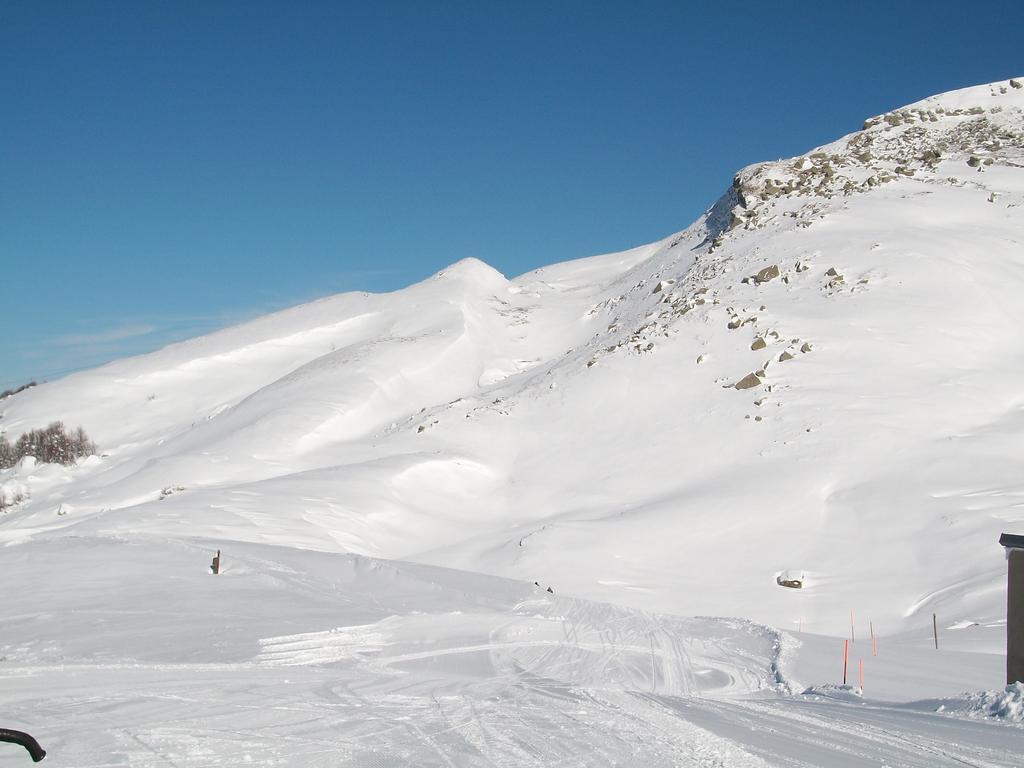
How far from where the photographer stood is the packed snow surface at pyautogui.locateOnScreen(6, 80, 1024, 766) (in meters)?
8.73

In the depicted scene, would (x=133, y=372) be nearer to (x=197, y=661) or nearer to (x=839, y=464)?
(x=839, y=464)

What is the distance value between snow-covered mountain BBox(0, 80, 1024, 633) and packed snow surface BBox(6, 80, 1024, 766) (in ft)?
0.56

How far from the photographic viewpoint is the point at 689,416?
32938 millimetres

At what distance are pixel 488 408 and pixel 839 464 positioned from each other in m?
16.9

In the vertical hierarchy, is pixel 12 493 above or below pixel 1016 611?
above

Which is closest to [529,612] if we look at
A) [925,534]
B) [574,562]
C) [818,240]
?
[574,562]

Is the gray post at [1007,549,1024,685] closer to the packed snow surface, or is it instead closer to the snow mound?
the packed snow surface

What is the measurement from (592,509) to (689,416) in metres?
6.70

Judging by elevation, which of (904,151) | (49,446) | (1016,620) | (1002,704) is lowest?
(1002,704)

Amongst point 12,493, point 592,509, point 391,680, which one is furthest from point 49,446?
point 391,680

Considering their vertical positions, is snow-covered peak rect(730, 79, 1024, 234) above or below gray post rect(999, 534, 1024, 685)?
above

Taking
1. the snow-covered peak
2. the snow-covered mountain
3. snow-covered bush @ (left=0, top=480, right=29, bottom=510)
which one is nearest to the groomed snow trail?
the snow-covered mountain

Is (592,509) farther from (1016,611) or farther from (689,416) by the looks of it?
(1016,611)

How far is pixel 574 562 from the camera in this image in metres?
23.4
